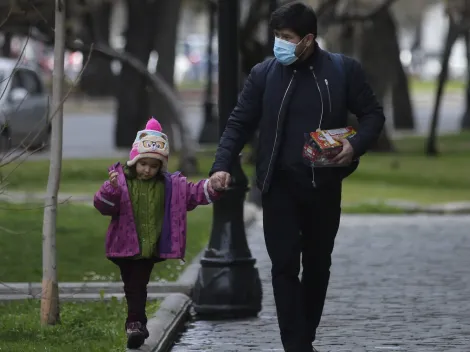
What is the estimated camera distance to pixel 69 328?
8.70m

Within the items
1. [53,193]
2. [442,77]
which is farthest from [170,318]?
[442,77]

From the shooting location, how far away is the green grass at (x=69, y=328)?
26.2 ft

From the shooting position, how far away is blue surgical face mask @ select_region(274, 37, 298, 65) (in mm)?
7324

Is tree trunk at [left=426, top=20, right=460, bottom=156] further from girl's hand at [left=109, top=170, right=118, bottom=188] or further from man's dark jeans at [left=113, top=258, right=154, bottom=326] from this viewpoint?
Answer: girl's hand at [left=109, top=170, right=118, bottom=188]

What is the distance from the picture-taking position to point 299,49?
7.36 meters

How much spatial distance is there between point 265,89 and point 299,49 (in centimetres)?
32

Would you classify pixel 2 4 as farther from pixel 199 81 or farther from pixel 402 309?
pixel 199 81

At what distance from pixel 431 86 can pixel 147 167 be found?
68.7 m

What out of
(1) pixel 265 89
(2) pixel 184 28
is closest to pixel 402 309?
(1) pixel 265 89

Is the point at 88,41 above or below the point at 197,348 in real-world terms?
above

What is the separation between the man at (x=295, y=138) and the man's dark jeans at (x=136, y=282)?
739 mm

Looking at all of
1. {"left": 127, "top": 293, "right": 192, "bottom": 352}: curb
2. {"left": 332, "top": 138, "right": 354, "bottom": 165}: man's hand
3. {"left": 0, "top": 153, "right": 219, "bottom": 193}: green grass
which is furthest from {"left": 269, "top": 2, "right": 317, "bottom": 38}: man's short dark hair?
{"left": 0, "top": 153, "right": 219, "bottom": 193}: green grass

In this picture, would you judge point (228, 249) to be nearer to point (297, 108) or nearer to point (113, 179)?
point (113, 179)

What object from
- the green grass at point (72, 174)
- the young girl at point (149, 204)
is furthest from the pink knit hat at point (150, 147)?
the green grass at point (72, 174)
